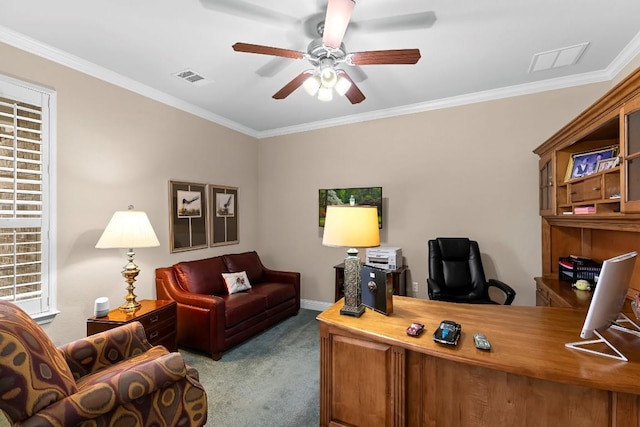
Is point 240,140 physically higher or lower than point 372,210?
higher

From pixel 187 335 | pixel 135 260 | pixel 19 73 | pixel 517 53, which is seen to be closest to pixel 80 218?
pixel 135 260

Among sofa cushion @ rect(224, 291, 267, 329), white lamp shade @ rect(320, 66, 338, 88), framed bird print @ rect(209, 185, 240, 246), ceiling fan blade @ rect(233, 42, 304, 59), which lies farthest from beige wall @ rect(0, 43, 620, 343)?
white lamp shade @ rect(320, 66, 338, 88)

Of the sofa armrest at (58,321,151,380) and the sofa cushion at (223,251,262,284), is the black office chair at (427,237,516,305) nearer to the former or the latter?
the sofa cushion at (223,251,262,284)

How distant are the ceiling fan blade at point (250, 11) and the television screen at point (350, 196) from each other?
2.22 m

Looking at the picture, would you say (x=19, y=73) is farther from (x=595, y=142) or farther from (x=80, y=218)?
(x=595, y=142)

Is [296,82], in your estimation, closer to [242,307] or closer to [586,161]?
[242,307]

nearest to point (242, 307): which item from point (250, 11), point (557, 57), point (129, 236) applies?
point (129, 236)

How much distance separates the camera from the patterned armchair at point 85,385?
117cm

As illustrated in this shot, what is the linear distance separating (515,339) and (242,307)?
248 cm

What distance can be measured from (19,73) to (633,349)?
13.9 ft

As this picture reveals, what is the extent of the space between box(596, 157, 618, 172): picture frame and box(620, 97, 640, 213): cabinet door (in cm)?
27

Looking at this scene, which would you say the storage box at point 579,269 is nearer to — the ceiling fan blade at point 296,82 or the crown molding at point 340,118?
the crown molding at point 340,118

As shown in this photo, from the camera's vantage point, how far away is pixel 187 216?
142 inches

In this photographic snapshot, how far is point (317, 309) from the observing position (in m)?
4.32
